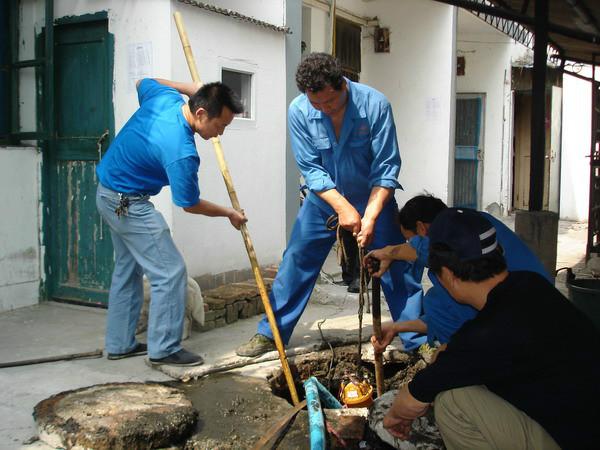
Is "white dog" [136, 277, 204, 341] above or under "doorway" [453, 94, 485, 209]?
under

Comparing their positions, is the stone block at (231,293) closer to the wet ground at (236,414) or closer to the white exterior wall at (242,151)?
the white exterior wall at (242,151)

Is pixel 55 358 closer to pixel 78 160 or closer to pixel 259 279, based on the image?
pixel 259 279

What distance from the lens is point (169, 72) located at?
197 inches

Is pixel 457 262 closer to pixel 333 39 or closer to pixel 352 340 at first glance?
pixel 352 340

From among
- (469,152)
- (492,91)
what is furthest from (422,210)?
(492,91)

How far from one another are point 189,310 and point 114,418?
5.49 feet

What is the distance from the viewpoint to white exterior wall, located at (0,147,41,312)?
5.28 metres

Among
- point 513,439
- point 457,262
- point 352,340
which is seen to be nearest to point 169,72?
point 352,340

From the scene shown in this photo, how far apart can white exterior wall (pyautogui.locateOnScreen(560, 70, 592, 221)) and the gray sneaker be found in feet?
38.2

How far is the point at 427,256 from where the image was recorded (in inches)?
111

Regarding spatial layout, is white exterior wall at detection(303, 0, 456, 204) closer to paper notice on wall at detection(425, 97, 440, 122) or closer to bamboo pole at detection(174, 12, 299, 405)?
paper notice on wall at detection(425, 97, 440, 122)

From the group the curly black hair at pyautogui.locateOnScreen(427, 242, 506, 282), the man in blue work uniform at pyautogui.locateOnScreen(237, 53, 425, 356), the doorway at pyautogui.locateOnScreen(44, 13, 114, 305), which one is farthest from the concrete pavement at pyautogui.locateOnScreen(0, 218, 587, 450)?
the curly black hair at pyautogui.locateOnScreen(427, 242, 506, 282)

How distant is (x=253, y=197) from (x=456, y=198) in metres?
8.03

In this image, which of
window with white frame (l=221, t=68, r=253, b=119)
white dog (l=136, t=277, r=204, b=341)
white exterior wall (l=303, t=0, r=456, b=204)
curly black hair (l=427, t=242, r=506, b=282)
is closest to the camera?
curly black hair (l=427, t=242, r=506, b=282)
